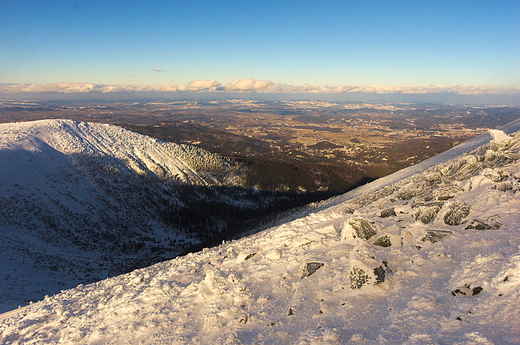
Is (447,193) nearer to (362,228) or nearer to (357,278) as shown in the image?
(362,228)

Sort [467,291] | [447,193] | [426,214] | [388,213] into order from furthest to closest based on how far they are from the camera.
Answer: [388,213]
[447,193]
[426,214]
[467,291]

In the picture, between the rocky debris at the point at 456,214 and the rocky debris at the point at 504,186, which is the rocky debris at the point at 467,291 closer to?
the rocky debris at the point at 456,214

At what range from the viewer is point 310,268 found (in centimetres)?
1209

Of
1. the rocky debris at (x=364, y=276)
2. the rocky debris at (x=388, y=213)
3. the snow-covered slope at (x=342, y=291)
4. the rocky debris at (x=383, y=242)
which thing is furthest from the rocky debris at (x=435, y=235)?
the rocky debris at (x=388, y=213)

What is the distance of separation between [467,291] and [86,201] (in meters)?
76.9

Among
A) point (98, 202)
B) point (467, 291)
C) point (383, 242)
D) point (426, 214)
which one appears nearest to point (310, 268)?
point (383, 242)

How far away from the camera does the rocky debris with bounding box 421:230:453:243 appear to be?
37.0 ft

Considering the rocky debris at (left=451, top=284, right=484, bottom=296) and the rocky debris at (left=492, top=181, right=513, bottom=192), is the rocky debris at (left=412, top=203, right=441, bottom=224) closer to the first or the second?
the rocky debris at (left=492, top=181, right=513, bottom=192)

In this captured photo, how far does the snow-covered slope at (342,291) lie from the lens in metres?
7.50

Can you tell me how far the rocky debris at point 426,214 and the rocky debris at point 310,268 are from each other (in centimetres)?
580

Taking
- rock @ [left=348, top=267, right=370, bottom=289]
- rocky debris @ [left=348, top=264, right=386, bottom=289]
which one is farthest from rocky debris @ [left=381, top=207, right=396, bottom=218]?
rock @ [left=348, top=267, right=370, bottom=289]

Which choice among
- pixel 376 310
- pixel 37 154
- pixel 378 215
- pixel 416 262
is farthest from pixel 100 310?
pixel 37 154

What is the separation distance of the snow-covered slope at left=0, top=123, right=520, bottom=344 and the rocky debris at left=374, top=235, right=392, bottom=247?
0.15 ft

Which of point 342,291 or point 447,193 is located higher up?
point 447,193
